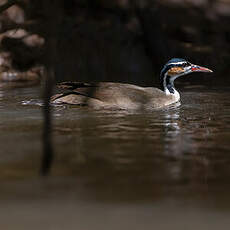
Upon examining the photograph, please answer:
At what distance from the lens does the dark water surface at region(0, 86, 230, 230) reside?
4.23 meters

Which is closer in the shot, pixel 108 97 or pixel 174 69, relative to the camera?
pixel 108 97

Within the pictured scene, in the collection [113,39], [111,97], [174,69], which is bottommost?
[111,97]

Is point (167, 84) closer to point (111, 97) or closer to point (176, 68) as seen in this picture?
point (176, 68)

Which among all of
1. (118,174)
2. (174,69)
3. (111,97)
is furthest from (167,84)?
(118,174)

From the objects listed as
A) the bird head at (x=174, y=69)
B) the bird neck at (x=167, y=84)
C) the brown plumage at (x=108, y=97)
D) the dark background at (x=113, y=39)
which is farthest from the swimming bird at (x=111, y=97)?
the dark background at (x=113, y=39)

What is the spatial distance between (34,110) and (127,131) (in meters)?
2.20

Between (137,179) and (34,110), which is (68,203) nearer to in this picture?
(137,179)

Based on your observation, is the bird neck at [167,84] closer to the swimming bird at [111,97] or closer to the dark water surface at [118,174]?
the swimming bird at [111,97]

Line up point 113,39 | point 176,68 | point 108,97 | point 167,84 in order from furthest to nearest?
1. point 113,39
2. point 176,68
3. point 167,84
4. point 108,97

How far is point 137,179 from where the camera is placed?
5.05 metres

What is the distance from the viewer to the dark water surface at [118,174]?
4234 mm

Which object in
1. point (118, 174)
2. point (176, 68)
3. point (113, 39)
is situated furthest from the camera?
point (113, 39)

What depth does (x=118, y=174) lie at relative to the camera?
5.20 m

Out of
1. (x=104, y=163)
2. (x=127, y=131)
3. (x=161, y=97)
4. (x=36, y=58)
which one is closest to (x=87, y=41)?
(x=36, y=58)
